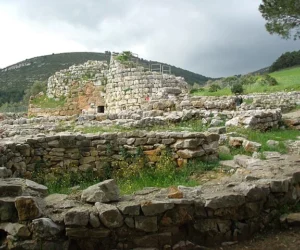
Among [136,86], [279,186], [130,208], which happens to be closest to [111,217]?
[130,208]

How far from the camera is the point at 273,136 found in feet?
36.7

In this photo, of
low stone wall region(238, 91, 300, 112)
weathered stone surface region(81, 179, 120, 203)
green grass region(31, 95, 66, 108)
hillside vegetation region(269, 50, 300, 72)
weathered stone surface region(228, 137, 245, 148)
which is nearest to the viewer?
weathered stone surface region(81, 179, 120, 203)

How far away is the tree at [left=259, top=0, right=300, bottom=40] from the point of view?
21672mm

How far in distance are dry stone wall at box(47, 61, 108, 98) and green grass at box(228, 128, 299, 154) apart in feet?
40.6

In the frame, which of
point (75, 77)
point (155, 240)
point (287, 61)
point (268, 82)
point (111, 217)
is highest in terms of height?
point (287, 61)

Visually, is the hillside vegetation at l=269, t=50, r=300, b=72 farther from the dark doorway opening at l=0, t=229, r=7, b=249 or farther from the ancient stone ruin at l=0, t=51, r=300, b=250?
the dark doorway opening at l=0, t=229, r=7, b=249

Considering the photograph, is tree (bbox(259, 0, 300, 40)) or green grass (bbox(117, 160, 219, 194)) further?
tree (bbox(259, 0, 300, 40))

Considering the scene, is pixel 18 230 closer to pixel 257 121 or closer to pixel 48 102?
pixel 257 121

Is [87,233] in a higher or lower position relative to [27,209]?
lower

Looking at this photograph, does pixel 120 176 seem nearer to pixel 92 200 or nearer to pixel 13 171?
pixel 13 171

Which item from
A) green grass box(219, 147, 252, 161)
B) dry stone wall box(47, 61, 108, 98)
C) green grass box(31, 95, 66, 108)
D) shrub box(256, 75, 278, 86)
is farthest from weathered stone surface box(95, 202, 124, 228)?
shrub box(256, 75, 278, 86)

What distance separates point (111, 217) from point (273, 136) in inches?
317

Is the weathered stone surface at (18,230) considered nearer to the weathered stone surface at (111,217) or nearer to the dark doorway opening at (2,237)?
the dark doorway opening at (2,237)

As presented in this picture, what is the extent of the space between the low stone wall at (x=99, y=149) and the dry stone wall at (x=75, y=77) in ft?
46.2
